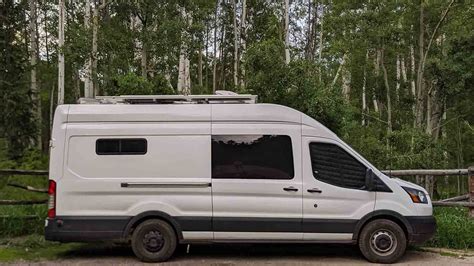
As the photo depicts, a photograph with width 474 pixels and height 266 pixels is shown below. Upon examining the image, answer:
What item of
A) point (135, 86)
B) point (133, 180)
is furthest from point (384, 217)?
point (135, 86)

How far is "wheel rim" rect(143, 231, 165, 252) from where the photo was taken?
27.5 feet

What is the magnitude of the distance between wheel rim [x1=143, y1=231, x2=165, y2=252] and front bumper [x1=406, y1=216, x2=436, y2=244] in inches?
153

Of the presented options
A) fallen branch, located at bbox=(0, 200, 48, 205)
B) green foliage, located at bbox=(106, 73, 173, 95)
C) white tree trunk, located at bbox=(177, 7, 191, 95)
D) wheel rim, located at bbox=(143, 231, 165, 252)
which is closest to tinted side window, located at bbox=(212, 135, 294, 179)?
wheel rim, located at bbox=(143, 231, 165, 252)

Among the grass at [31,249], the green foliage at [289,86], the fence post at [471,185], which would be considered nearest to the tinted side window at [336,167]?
the fence post at [471,185]

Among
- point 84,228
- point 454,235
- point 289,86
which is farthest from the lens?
point 289,86

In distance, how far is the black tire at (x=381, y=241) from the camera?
8.40m

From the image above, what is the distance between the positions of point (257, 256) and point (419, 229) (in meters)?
2.62

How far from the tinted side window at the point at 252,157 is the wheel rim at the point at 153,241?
127 centimetres

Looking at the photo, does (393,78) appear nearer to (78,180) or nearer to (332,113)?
(332,113)

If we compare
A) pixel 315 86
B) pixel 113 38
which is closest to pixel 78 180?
pixel 315 86

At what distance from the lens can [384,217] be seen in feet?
27.8

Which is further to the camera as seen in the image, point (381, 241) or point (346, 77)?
point (346, 77)

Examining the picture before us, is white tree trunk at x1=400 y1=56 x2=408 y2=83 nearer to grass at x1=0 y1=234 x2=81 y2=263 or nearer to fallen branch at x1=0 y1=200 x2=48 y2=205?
fallen branch at x1=0 y1=200 x2=48 y2=205

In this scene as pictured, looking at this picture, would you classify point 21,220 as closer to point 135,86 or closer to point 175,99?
point 175,99
